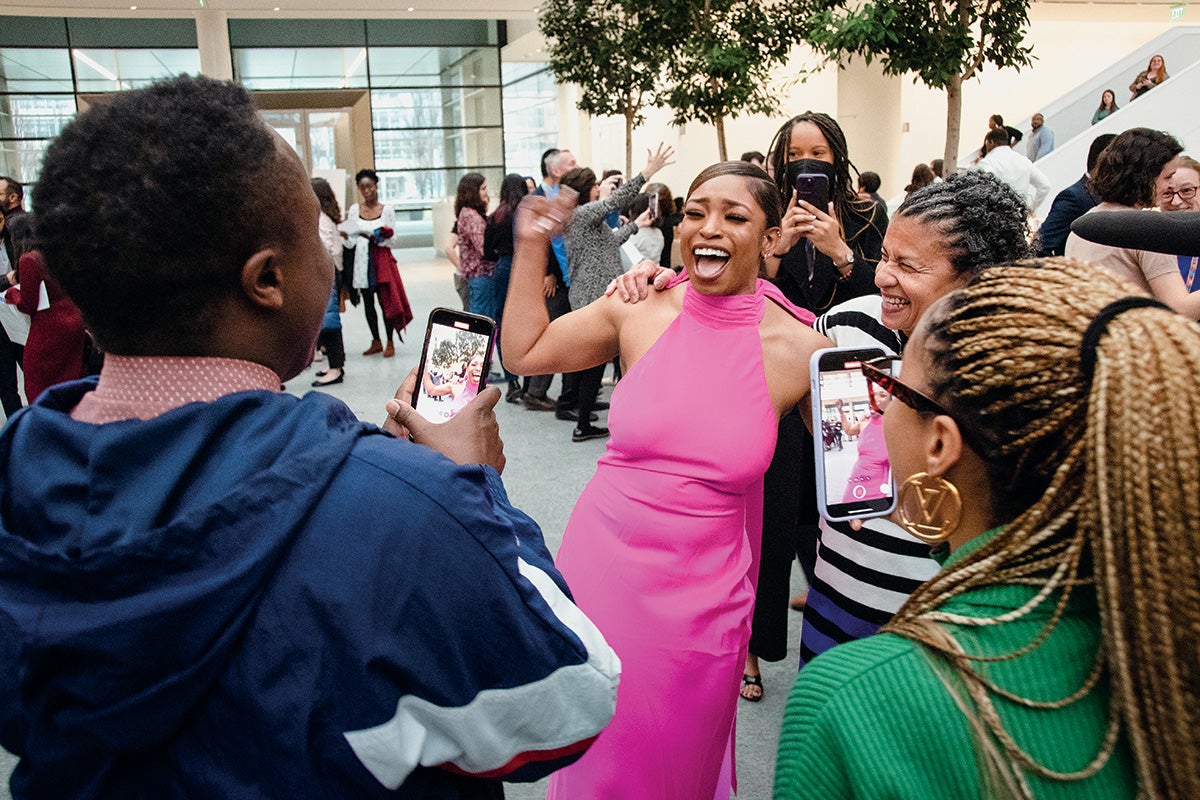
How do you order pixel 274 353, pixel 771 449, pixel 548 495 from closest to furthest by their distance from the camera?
pixel 274 353
pixel 771 449
pixel 548 495

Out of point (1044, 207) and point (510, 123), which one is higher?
point (510, 123)

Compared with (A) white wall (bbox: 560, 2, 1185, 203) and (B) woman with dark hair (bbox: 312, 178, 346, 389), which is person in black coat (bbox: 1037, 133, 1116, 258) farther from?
(A) white wall (bbox: 560, 2, 1185, 203)

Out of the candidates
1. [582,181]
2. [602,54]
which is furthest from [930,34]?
[602,54]

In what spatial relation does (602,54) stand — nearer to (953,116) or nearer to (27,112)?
(953,116)

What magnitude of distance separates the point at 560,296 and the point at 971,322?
23.0 feet

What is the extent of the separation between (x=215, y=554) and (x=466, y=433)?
373mm

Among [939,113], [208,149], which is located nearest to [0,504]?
[208,149]

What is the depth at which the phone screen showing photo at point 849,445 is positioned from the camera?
2.00m

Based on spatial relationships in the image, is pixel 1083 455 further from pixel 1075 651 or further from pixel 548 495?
pixel 548 495

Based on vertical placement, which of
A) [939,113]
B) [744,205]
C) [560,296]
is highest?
[939,113]

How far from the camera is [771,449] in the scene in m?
2.32

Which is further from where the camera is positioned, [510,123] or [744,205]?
[510,123]

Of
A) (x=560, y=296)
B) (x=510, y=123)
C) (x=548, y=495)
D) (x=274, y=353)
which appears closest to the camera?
(x=274, y=353)

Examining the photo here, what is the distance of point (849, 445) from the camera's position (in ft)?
6.80
